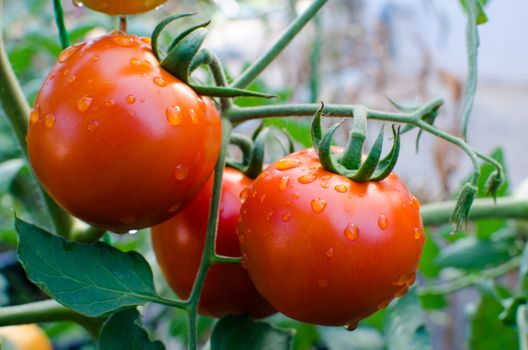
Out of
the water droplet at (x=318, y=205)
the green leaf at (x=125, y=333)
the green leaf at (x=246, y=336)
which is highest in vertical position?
the water droplet at (x=318, y=205)

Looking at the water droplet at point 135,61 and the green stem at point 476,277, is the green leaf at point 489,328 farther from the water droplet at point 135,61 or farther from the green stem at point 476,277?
the water droplet at point 135,61

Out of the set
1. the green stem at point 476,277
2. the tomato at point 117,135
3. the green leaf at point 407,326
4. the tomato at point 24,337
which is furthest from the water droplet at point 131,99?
the green stem at point 476,277

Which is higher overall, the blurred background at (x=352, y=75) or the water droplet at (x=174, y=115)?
the water droplet at (x=174, y=115)

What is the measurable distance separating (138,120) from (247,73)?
130mm

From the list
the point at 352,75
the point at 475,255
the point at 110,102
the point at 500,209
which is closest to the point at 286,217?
the point at 110,102

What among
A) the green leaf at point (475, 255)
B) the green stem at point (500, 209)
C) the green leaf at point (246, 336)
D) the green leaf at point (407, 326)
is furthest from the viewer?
the green leaf at point (475, 255)

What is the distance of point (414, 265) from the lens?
0.43m

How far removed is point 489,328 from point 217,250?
0.43 meters

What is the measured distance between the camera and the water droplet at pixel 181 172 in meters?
0.40

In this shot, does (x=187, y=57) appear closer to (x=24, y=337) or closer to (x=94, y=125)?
(x=94, y=125)

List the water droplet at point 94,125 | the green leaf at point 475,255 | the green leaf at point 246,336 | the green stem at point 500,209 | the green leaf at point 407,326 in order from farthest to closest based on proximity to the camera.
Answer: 1. the green leaf at point 475,255
2. the green stem at point 500,209
3. the green leaf at point 407,326
4. the green leaf at point 246,336
5. the water droplet at point 94,125

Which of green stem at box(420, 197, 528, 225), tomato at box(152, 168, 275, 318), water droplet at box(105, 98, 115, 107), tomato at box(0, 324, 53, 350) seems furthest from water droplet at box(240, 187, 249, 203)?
tomato at box(0, 324, 53, 350)

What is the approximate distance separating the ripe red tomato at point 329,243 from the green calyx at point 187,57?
64mm

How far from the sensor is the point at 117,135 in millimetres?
379
